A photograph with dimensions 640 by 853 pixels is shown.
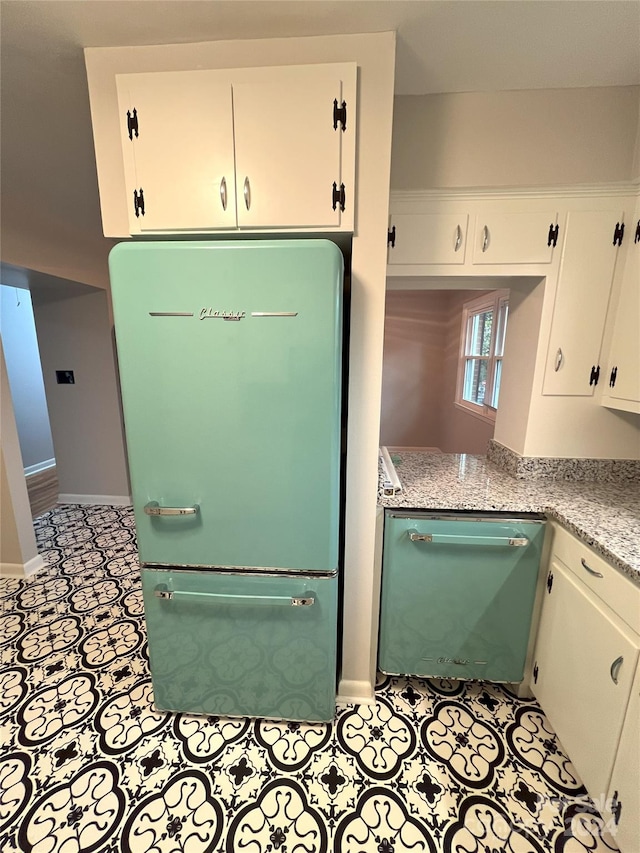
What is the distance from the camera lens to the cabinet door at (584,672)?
3.40 feet

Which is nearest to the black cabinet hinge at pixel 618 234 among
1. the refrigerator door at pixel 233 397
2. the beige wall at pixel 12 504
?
the refrigerator door at pixel 233 397

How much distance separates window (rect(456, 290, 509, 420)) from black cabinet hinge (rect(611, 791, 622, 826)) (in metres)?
2.79

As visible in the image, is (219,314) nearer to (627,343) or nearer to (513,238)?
(513,238)

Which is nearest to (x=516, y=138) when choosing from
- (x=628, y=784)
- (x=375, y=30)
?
(x=375, y=30)

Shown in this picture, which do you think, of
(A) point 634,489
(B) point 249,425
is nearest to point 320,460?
(B) point 249,425

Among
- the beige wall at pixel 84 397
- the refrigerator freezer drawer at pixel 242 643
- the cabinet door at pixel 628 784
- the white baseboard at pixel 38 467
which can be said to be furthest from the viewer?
the white baseboard at pixel 38 467

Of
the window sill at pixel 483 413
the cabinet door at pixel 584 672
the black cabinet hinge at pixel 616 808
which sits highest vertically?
the window sill at pixel 483 413

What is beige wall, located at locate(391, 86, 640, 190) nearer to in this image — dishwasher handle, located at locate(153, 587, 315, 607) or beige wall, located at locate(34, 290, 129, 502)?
dishwasher handle, located at locate(153, 587, 315, 607)

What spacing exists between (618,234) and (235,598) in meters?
2.17

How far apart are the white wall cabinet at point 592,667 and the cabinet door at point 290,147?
1481 millimetres

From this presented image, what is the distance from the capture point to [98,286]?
299cm

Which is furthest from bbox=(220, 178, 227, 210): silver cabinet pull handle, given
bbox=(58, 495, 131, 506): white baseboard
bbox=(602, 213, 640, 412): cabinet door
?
bbox=(58, 495, 131, 506): white baseboard

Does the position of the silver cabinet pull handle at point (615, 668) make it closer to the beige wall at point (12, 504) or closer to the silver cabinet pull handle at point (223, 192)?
the silver cabinet pull handle at point (223, 192)

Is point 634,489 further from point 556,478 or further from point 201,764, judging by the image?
point 201,764
